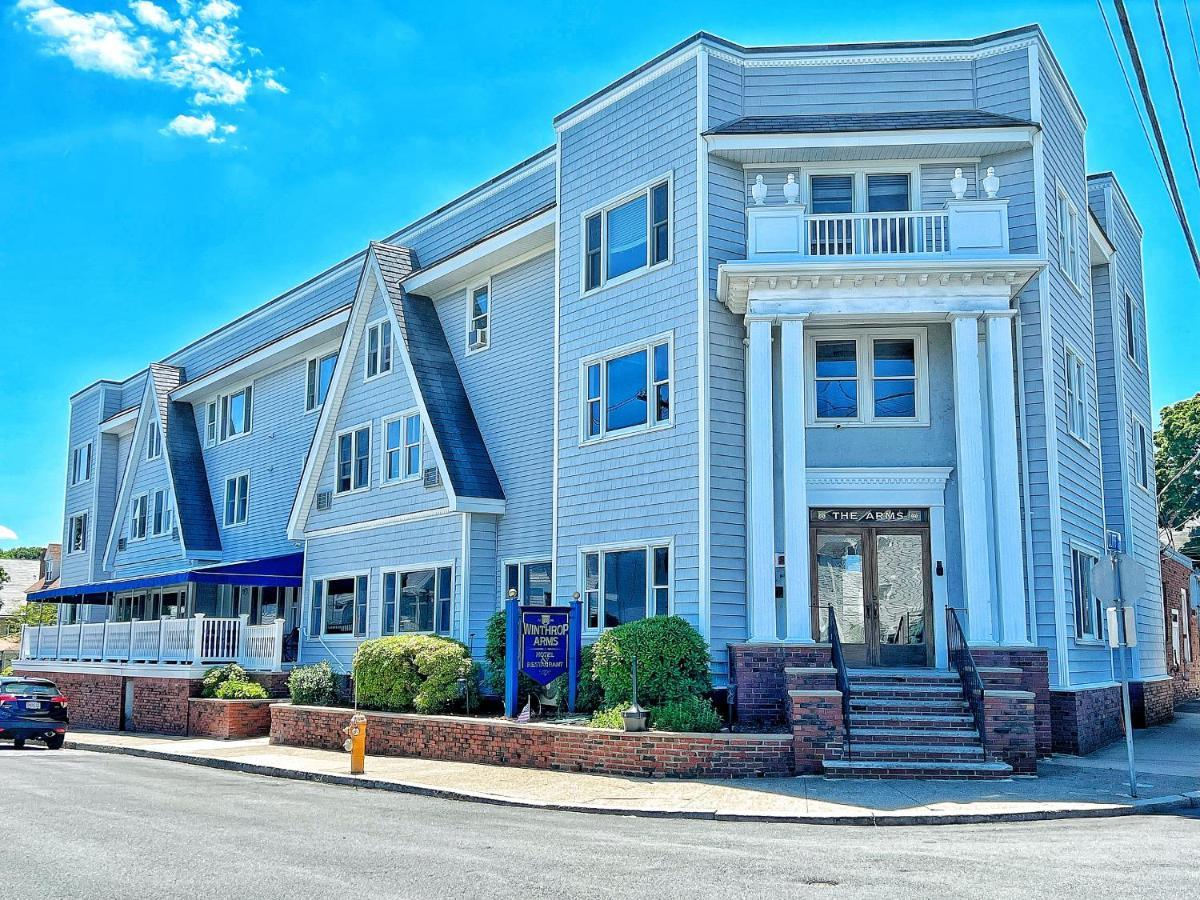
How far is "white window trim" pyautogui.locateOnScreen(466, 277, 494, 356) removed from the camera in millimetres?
25484

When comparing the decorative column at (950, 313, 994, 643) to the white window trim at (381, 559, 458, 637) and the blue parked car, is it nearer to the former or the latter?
the white window trim at (381, 559, 458, 637)

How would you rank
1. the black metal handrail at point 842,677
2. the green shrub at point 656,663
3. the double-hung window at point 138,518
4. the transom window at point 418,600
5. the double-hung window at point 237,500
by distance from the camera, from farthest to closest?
the double-hung window at point 138,518, the double-hung window at point 237,500, the transom window at point 418,600, the green shrub at point 656,663, the black metal handrail at point 842,677

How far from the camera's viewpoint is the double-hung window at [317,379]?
31531 mm

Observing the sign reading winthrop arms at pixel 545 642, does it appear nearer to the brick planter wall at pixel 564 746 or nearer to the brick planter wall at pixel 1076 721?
the brick planter wall at pixel 564 746

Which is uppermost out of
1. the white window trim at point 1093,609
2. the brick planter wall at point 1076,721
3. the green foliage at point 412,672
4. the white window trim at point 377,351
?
the white window trim at point 377,351

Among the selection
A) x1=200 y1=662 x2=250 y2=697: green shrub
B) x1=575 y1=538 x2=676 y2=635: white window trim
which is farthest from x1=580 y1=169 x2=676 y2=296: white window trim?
x1=200 y1=662 x2=250 y2=697: green shrub

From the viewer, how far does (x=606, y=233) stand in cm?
2145

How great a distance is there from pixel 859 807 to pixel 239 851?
650cm

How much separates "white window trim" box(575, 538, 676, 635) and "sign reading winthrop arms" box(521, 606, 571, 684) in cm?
121

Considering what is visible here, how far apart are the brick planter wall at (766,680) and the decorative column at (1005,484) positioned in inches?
108

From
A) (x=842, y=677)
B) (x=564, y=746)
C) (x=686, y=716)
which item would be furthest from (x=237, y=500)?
(x=842, y=677)

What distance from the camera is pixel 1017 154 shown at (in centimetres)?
1923

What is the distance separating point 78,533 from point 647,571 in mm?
35106

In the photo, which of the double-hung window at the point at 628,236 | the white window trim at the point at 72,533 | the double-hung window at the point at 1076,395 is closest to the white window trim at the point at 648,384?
the double-hung window at the point at 628,236
